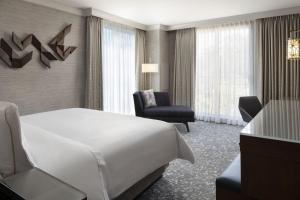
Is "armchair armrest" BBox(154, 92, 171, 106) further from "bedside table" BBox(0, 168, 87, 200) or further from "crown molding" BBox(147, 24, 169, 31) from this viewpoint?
"bedside table" BBox(0, 168, 87, 200)

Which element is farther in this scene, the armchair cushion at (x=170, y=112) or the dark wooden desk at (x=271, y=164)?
the armchair cushion at (x=170, y=112)

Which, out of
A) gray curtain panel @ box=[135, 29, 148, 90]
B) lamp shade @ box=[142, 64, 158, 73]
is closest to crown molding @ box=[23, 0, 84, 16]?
gray curtain panel @ box=[135, 29, 148, 90]

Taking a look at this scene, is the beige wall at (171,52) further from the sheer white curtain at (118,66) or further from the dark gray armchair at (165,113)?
the dark gray armchair at (165,113)

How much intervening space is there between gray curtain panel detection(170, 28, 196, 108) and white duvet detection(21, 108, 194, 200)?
3636 millimetres

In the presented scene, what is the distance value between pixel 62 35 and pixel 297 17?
479 centimetres

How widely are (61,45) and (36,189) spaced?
12.2 feet

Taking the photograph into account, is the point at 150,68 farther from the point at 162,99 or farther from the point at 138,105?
the point at 138,105

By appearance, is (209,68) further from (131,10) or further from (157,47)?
(131,10)

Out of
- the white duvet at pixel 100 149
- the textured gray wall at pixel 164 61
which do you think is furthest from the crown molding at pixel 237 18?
the white duvet at pixel 100 149

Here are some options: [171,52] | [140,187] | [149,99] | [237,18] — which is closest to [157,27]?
[171,52]

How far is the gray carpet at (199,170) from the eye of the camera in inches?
91.6

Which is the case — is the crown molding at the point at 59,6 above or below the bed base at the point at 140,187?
above

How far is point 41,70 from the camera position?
13.2 feet

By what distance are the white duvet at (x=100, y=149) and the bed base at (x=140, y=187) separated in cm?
19
